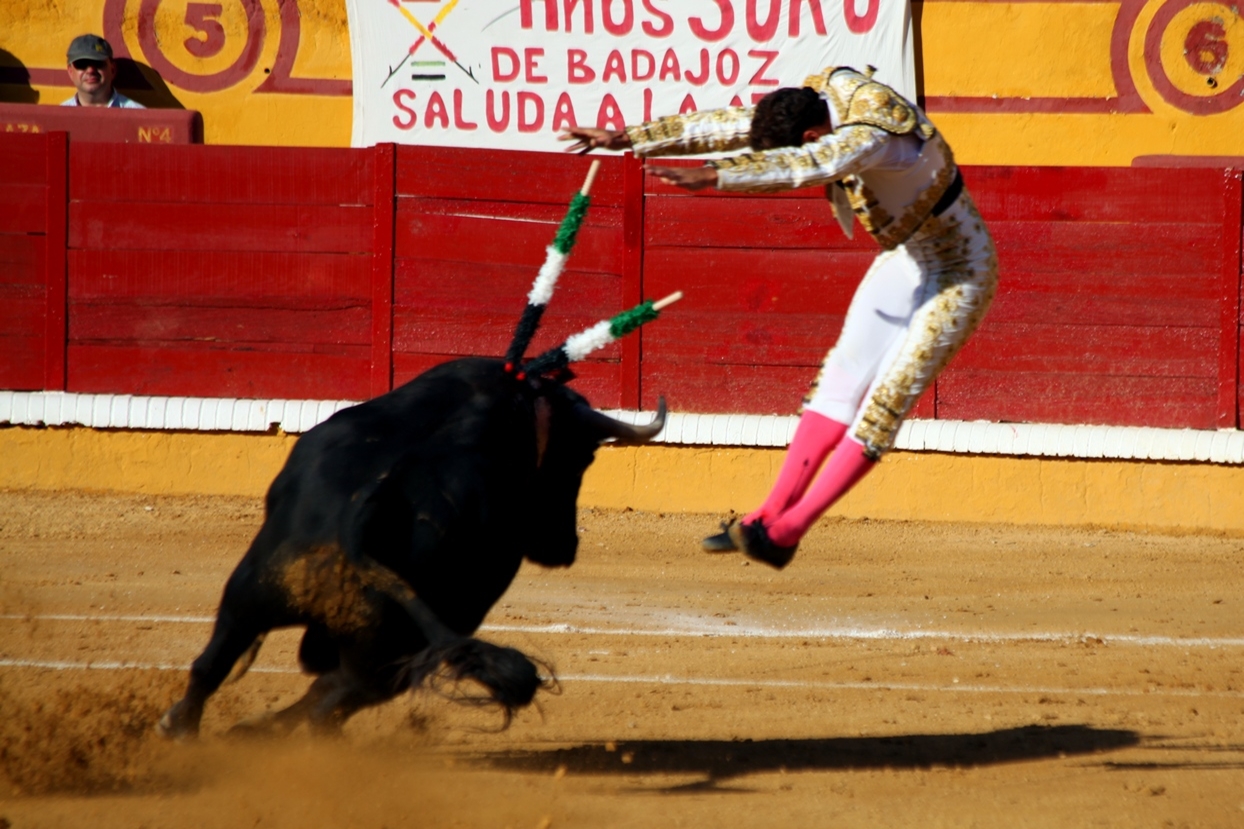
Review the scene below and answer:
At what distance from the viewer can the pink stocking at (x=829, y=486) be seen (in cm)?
321

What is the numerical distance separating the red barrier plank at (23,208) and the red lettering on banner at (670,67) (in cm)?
295

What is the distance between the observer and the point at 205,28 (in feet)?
26.1

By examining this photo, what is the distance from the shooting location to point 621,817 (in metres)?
2.77

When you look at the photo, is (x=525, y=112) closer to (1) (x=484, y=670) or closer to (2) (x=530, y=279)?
(2) (x=530, y=279)

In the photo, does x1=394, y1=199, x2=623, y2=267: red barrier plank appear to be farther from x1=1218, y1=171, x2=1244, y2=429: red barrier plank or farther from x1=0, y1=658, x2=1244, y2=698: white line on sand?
x1=0, y1=658, x2=1244, y2=698: white line on sand

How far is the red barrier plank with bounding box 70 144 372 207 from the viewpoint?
690 centimetres

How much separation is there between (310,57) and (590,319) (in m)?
2.29

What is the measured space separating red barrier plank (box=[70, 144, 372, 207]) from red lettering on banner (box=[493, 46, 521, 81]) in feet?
3.60

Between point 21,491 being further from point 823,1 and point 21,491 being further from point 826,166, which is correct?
point 826,166

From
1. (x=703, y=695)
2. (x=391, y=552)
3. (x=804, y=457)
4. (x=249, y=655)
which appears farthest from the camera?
(x=703, y=695)

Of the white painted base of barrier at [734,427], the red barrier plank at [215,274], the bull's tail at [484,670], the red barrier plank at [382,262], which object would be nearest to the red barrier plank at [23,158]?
the red barrier plank at [215,274]

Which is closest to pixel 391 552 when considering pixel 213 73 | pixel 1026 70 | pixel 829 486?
pixel 829 486

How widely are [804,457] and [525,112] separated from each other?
4690 millimetres

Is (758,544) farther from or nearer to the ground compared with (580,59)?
nearer to the ground
